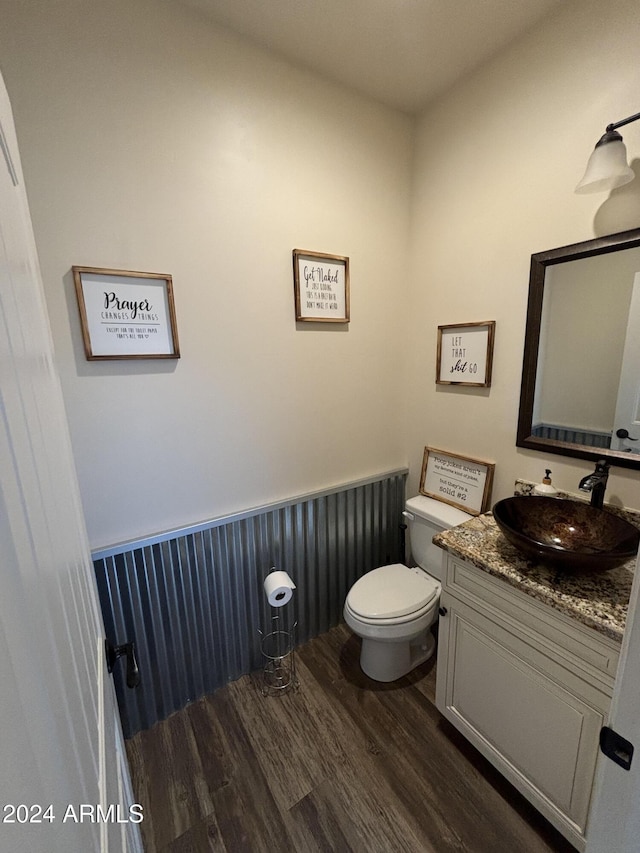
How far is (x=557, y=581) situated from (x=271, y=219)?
67.4 inches

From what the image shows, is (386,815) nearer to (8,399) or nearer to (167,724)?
(167,724)

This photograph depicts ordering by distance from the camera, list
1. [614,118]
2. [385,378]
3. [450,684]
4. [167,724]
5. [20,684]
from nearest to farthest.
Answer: [20,684] → [614,118] → [450,684] → [167,724] → [385,378]

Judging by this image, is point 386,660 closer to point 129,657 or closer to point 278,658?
point 278,658

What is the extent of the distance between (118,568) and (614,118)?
2.38 meters

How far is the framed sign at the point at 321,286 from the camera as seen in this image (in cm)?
161

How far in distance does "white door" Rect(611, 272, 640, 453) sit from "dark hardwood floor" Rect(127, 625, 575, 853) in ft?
4.41

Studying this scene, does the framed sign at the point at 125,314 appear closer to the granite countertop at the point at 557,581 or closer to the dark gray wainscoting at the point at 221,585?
the dark gray wainscoting at the point at 221,585

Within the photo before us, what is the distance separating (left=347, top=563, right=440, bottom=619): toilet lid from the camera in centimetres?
158

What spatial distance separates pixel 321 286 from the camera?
65.9 inches

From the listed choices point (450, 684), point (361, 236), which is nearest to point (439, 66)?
point (361, 236)

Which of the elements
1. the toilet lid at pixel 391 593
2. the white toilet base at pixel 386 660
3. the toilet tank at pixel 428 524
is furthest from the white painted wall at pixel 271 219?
the white toilet base at pixel 386 660

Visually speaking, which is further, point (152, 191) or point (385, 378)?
point (385, 378)

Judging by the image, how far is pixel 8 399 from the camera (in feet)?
0.95

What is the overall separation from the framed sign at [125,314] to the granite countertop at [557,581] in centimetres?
131
